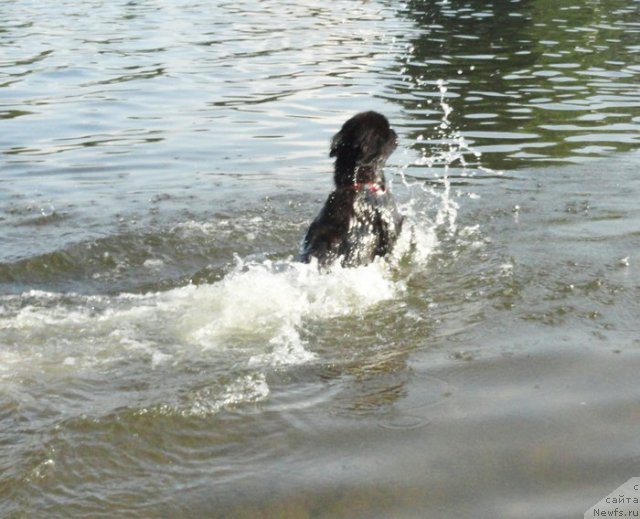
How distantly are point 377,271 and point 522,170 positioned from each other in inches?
154

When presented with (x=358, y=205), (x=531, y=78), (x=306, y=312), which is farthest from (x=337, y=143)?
(x=531, y=78)

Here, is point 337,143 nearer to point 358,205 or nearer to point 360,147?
point 360,147

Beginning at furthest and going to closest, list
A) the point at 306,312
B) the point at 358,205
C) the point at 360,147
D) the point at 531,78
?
the point at 531,78, the point at 360,147, the point at 358,205, the point at 306,312

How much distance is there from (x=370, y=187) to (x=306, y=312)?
160 cm

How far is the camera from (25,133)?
44.8ft

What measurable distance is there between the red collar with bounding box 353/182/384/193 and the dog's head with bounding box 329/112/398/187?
0.14ft

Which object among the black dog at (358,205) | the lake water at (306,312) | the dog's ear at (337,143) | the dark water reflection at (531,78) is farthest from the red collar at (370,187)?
the dark water reflection at (531,78)

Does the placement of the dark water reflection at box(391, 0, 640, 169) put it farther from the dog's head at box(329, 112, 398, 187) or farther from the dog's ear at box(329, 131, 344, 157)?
the dog's ear at box(329, 131, 344, 157)

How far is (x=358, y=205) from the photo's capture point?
772 cm

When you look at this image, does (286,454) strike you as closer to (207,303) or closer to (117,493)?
(117,493)

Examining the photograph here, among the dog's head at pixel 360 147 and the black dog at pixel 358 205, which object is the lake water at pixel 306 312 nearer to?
the black dog at pixel 358 205

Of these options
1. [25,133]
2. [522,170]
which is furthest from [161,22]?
[522,170]

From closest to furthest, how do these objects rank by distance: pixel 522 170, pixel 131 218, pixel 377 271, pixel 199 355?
pixel 199 355 < pixel 377 271 < pixel 131 218 < pixel 522 170

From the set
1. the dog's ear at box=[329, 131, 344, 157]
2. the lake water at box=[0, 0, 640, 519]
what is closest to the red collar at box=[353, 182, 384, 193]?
the dog's ear at box=[329, 131, 344, 157]
